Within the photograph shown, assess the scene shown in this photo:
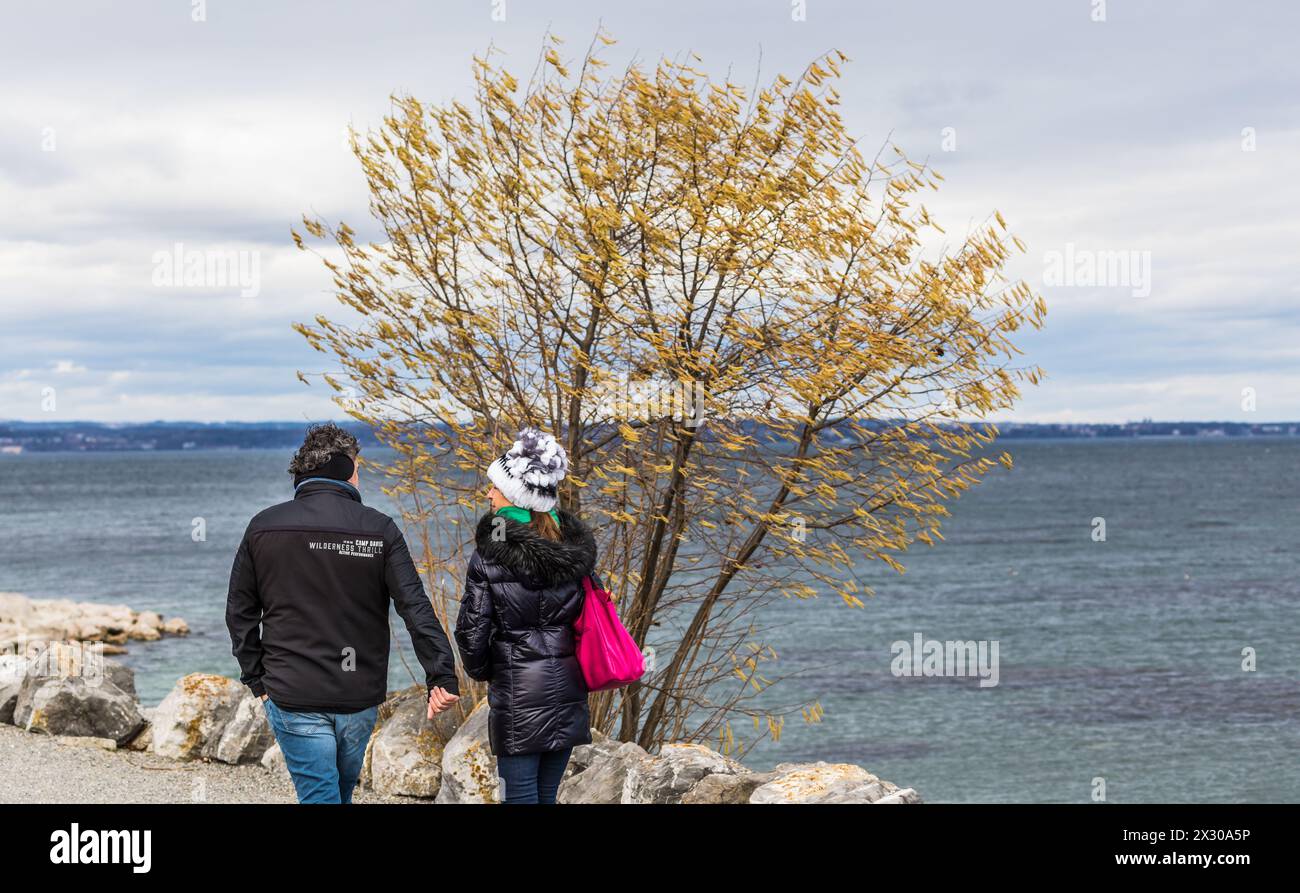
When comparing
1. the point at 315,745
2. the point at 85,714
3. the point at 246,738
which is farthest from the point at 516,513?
the point at 85,714

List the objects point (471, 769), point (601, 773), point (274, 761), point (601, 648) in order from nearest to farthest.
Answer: point (601, 648) → point (601, 773) → point (471, 769) → point (274, 761)

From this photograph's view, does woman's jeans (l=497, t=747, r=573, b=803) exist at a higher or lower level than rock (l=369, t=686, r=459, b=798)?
higher

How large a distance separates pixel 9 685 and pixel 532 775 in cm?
834

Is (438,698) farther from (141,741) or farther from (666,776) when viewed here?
(141,741)

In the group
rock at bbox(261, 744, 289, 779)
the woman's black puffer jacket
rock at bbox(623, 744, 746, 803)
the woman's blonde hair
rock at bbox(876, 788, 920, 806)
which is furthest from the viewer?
rock at bbox(261, 744, 289, 779)

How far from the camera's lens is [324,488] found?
18.4 feet

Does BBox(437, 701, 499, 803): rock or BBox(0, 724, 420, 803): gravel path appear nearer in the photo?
BBox(437, 701, 499, 803): rock

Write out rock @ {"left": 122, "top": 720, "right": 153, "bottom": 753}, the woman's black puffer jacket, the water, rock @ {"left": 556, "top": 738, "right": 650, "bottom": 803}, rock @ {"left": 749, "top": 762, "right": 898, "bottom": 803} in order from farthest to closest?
1. the water
2. rock @ {"left": 122, "top": 720, "right": 153, "bottom": 753}
3. rock @ {"left": 556, "top": 738, "right": 650, "bottom": 803}
4. rock @ {"left": 749, "top": 762, "right": 898, "bottom": 803}
5. the woman's black puffer jacket

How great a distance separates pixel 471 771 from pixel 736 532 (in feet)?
8.57

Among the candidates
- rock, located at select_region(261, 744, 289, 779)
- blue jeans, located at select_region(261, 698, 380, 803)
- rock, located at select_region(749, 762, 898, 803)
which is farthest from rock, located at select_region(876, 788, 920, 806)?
rock, located at select_region(261, 744, 289, 779)

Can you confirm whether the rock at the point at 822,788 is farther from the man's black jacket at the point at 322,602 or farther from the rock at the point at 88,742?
the rock at the point at 88,742

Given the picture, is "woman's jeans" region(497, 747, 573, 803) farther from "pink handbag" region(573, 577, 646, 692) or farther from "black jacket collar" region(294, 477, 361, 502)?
"black jacket collar" region(294, 477, 361, 502)

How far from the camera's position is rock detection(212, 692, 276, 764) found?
34.2ft

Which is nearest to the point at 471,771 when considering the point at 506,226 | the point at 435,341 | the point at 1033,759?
the point at 435,341
